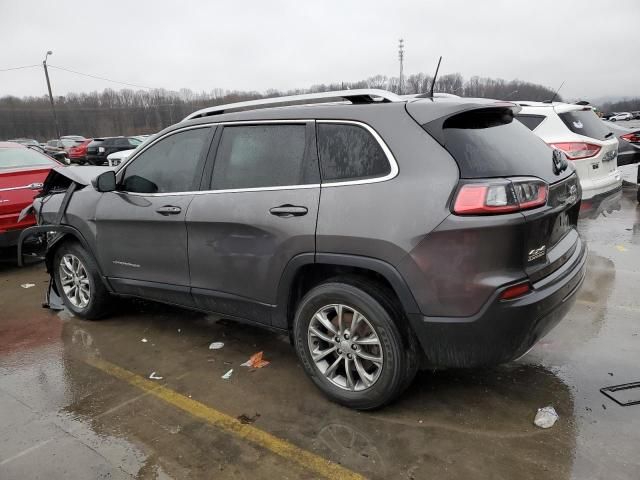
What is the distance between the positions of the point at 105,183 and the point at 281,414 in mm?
2417

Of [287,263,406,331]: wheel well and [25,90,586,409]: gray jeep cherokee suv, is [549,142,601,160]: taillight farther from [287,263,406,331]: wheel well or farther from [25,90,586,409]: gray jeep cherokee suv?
[287,263,406,331]: wheel well

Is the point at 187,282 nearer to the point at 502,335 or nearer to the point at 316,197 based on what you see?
the point at 316,197

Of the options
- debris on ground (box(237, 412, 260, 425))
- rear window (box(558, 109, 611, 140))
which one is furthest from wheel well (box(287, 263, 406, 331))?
rear window (box(558, 109, 611, 140))

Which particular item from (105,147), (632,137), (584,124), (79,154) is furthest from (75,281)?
(79,154)

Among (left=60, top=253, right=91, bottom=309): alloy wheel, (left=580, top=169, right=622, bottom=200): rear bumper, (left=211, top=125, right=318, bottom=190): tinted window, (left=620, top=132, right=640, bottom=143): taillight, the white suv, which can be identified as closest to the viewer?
(left=211, top=125, right=318, bottom=190): tinted window

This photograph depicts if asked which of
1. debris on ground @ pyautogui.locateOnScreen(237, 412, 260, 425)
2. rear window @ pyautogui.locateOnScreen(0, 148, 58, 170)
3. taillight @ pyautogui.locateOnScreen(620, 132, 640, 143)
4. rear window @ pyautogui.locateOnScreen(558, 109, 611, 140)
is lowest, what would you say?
debris on ground @ pyautogui.locateOnScreen(237, 412, 260, 425)

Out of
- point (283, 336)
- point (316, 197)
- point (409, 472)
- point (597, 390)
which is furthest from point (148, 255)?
point (597, 390)

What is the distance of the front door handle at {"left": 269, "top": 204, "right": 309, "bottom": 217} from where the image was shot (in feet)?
9.84

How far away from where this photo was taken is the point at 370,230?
2.71 m

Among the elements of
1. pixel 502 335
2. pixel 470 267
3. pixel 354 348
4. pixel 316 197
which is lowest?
pixel 354 348

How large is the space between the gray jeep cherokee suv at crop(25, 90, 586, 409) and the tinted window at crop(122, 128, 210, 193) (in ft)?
0.05

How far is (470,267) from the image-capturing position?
2477 mm

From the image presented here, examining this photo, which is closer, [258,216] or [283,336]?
[258,216]

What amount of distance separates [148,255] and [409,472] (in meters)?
2.62
